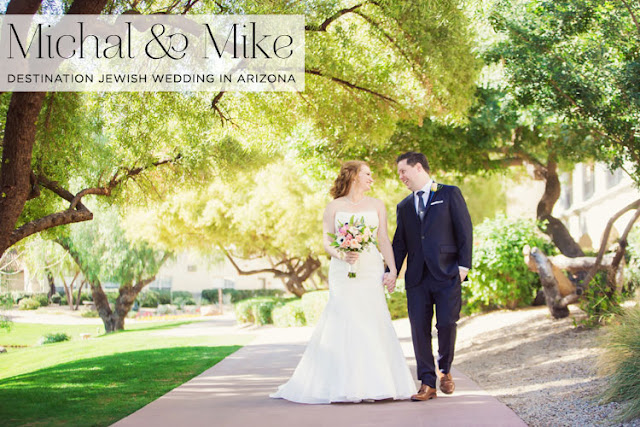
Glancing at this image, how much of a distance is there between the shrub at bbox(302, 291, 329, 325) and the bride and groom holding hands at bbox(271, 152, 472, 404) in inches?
592

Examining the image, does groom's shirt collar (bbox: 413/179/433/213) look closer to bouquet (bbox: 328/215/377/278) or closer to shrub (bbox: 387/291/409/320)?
bouquet (bbox: 328/215/377/278)

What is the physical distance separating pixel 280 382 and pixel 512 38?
20.0ft

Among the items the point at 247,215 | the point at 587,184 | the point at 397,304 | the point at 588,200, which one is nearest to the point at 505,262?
the point at 397,304

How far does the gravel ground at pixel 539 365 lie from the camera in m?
5.98

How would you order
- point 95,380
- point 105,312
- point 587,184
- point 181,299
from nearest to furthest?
point 95,380
point 105,312
point 587,184
point 181,299

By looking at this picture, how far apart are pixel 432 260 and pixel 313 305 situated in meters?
16.5

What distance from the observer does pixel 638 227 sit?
1527 cm

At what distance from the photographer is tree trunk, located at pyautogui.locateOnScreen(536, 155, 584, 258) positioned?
52.2 feet

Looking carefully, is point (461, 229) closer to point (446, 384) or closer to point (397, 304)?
point (446, 384)

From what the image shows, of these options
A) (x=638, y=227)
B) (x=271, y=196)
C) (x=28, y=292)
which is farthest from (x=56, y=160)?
(x=28, y=292)

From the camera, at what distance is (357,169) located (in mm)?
7109

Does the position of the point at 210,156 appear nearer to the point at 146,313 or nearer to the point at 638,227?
the point at 638,227

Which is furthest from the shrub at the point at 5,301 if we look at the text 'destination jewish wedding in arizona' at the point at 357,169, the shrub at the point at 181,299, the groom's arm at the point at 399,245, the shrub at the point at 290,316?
the shrub at the point at 181,299

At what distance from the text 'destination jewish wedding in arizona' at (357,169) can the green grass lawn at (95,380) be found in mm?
72
